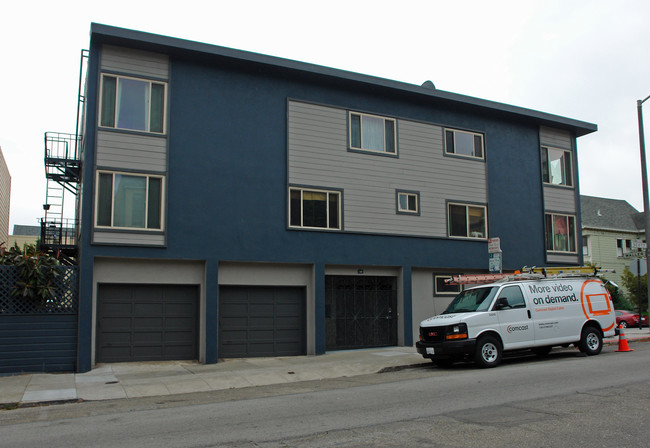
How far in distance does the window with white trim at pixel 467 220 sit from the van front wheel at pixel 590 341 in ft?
21.0

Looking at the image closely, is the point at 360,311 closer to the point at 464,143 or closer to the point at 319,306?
the point at 319,306

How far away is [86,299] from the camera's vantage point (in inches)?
585

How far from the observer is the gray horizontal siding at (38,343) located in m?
14.0

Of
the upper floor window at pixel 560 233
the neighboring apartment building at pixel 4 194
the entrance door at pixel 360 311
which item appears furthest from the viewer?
the neighboring apartment building at pixel 4 194

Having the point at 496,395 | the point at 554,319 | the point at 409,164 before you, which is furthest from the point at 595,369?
the point at 409,164

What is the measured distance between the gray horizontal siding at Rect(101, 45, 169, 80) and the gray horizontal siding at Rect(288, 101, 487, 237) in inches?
159

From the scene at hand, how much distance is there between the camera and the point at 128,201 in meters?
15.9

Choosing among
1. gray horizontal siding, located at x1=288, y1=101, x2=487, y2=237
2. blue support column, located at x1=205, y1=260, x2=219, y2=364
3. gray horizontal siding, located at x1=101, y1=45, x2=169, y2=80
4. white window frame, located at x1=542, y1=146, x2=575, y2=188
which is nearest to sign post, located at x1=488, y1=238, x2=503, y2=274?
gray horizontal siding, located at x1=288, y1=101, x2=487, y2=237

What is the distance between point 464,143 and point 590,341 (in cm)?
888

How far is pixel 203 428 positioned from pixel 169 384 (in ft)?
17.3

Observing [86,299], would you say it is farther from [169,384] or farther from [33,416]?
[33,416]

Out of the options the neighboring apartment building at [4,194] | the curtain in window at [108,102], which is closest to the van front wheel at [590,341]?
the curtain in window at [108,102]

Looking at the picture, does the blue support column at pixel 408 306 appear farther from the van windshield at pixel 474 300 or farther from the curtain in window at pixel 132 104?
the curtain in window at pixel 132 104

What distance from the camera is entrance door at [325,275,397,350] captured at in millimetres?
18625
